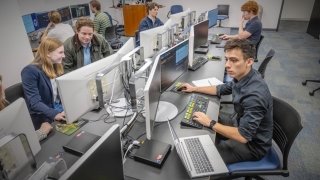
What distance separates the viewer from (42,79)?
1.85 meters

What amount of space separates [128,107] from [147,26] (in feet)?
8.30

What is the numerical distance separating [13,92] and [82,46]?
884mm

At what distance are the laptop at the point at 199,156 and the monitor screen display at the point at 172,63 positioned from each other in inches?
20.5

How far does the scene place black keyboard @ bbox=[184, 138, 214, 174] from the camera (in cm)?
120

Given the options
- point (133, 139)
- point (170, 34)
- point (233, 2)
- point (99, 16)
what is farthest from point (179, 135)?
point (233, 2)

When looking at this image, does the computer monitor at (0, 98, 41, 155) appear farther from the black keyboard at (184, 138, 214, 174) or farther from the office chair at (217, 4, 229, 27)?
the office chair at (217, 4, 229, 27)

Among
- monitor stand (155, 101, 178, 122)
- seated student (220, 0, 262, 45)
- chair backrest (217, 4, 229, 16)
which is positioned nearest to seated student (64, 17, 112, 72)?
monitor stand (155, 101, 178, 122)

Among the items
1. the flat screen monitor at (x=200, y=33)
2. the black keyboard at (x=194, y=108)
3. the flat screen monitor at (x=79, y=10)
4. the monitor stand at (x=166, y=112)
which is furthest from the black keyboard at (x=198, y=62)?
the flat screen monitor at (x=79, y=10)

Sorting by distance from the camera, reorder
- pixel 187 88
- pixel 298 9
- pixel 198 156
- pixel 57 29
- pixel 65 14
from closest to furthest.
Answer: pixel 198 156 → pixel 187 88 → pixel 57 29 → pixel 65 14 → pixel 298 9

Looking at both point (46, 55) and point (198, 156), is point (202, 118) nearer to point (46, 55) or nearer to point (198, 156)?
point (198, 156)

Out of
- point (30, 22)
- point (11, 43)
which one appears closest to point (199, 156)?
point (11, 43)

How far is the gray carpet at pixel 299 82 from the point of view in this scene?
227 centimetres

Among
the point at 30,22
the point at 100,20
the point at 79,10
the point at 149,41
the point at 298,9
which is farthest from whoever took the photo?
the point at 298,9

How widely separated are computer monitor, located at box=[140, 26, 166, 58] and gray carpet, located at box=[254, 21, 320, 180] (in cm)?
182
